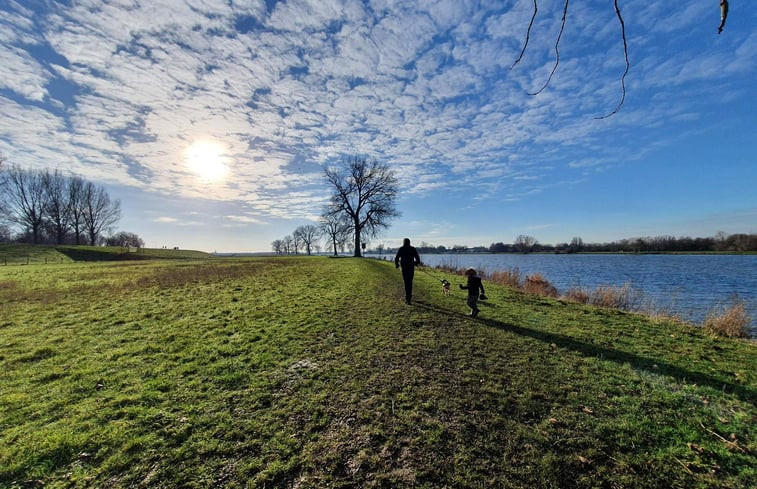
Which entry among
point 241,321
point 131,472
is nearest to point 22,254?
point 241,321

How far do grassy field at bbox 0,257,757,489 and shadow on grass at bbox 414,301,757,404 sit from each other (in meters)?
0.04

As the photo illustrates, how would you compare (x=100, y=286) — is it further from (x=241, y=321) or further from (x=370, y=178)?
(x=370, y=178)

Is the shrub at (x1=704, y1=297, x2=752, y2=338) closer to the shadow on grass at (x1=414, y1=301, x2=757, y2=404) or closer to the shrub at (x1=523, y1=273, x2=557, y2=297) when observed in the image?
the shadow on grass at (x1=414, y1=301, x2=757, y2=404)

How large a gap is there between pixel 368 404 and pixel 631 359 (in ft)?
18.3

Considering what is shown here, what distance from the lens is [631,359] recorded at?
5648mm

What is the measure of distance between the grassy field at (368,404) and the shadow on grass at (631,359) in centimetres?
4

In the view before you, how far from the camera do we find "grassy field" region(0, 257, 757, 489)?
2.82 metres

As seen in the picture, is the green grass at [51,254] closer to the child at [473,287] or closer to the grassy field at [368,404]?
the grassy field at [368,404]

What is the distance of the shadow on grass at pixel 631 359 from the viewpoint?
177 inches

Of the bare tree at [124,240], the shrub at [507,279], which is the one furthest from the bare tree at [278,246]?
the shrub at [507,279]

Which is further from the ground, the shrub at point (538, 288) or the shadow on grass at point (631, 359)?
the shrub at point (538, 288)

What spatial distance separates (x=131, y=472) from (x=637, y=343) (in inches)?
377

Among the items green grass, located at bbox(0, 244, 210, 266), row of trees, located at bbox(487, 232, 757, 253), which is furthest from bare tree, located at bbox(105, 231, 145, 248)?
row of trees, located at bbox(487, 232, 757, 253)

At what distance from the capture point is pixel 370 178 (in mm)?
38844
